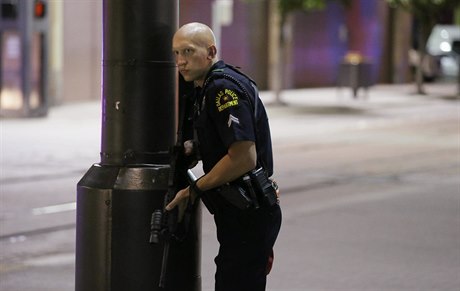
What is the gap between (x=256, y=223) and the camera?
4.88 meters

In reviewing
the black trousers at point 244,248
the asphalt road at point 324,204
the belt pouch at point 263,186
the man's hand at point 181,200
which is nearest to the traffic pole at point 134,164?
the man's hand at point 181,200

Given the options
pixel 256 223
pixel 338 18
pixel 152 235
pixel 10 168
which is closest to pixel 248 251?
pixel 256 223

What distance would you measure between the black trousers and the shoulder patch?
464 mm

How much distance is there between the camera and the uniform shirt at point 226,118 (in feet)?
15.4

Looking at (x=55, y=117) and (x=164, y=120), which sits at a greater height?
(x=164, y=120)

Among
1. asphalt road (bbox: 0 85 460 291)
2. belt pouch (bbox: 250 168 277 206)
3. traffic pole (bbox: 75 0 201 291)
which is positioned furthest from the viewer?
asphalt road (bbox: 0 85 460 291)

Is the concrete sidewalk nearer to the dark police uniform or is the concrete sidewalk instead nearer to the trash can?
the trash can

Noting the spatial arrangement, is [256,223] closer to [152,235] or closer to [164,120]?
[152,235]

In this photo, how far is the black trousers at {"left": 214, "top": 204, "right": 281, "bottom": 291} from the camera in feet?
16.0

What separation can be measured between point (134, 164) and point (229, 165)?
0.95 m

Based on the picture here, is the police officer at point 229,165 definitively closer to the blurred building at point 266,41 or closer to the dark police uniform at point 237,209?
the dark police uniform at point 237,209

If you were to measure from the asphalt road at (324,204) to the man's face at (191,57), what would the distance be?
3.07 meters

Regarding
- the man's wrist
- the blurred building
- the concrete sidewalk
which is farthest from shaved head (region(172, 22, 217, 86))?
the blurred building

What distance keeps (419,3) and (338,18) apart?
6.52 m
